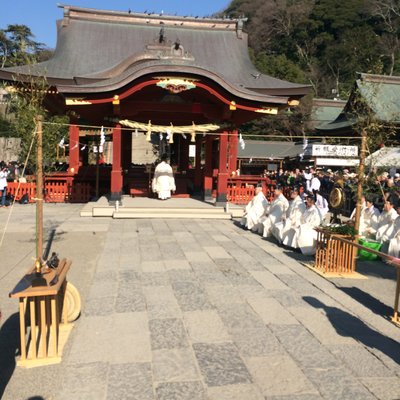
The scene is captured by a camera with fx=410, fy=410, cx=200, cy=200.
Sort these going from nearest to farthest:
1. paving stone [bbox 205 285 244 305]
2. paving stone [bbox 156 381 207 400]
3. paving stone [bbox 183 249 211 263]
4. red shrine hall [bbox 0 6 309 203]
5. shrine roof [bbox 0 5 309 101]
→ paving stone [bbox 156 381 207 400] < paving stone [bbox 205 285 244 305] < paving stone [bbox 183 249 211 263] < red shrine hall [bbox 0 6 309 203] < shrine roof [bbox 0 5 309 101]

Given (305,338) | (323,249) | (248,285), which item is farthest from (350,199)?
(305,338)

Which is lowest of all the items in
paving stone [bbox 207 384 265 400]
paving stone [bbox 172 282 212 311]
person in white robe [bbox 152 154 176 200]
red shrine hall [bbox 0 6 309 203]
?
paving stone [bbox 207 384 265 400]

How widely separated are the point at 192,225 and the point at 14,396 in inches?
316

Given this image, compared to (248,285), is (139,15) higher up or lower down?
higher up

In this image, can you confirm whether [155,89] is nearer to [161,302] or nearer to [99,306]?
[161,302]

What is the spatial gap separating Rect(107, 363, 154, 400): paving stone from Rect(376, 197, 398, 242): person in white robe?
6263 mm

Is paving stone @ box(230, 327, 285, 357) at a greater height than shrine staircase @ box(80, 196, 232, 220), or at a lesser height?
lesser

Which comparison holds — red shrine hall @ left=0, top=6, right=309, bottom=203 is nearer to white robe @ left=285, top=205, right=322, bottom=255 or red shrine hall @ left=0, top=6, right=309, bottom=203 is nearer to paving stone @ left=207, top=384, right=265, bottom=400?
white robe @ left=285, top=205, right=322, bottom=255

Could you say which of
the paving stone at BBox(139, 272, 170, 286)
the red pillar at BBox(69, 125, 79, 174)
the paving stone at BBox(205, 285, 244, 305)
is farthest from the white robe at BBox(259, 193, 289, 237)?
the red pillar at BBox(69, 125, 79, 174)

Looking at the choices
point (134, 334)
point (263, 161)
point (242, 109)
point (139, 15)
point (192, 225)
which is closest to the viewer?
point (134, 334)

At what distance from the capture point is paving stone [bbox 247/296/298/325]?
15.1ft

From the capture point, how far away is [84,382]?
3.26m

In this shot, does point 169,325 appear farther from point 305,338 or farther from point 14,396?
point 14,396

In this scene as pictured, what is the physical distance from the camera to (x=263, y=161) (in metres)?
31.5
